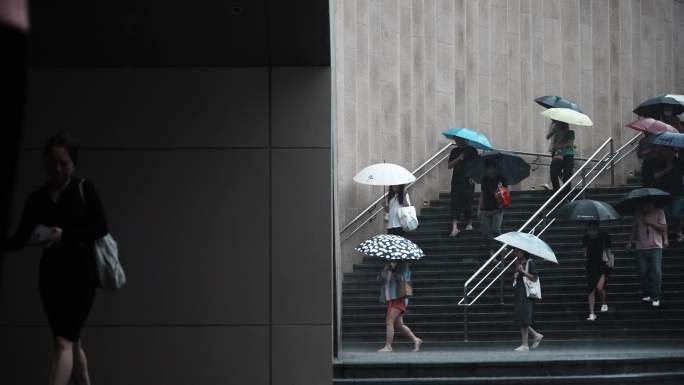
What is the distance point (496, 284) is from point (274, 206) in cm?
1073

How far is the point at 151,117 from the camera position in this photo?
29.3ft

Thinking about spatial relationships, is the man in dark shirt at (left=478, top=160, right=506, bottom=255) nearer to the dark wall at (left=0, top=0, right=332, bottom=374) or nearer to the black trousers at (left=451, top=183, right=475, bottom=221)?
the black trousers at (left=451, top=183, right=475, bottom=221)

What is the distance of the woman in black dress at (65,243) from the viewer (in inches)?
237

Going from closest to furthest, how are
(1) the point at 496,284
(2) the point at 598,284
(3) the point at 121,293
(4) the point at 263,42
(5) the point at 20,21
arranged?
(5) the point at 20,21 → (4) the point at 263,42 → (3) the point at 121,293 → (2) the point at 598,284 → (1) the point at 496,284

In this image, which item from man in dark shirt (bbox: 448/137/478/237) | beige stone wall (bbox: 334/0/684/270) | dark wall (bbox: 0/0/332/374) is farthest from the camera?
beige stone wall (bbox: 334/0/684/270)

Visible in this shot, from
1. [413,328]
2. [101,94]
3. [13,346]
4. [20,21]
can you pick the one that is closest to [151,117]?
[101,94]

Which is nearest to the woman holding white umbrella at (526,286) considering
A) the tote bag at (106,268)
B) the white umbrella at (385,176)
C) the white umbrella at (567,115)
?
the white umbrella at (385,176)

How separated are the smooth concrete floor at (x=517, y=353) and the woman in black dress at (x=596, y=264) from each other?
3.04ft

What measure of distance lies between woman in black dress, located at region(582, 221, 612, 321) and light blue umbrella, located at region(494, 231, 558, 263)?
1.75 metres

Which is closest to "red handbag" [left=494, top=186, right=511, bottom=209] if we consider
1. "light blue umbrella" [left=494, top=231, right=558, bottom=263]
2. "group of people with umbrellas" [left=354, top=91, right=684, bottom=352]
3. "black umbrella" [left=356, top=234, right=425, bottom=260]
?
"group of people with umbrellas" [left=354, top=91, right=684, bottom=352]

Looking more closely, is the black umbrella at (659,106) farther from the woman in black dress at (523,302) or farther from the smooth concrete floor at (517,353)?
the woman in black dress at (523,302)

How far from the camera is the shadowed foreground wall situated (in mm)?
8742

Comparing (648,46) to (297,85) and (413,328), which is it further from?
(297,85)

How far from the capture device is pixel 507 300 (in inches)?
725
